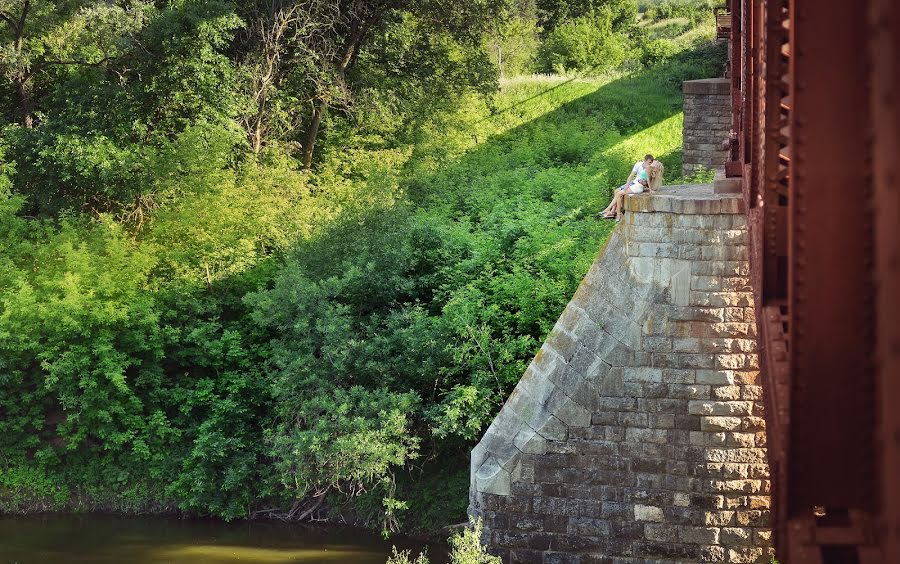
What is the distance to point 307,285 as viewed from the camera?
65.2 ft

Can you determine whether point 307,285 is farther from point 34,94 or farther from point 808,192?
point 808,192

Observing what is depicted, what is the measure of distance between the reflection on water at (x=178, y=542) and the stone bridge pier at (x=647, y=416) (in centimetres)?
547

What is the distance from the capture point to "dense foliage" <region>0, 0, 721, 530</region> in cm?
1856

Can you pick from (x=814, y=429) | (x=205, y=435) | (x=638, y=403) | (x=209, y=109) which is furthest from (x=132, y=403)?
(x=814, y=429)

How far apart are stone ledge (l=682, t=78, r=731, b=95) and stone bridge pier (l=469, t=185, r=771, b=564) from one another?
1262 centimetres

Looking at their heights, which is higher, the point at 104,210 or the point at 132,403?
the point at 104,210

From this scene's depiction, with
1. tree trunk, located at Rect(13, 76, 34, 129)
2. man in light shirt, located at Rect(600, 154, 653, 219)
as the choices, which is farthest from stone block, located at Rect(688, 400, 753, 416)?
tree trunk, located at Rect(13, 76, 34, 129)

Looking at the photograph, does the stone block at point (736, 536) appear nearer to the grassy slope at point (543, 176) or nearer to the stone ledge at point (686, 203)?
the stone ledge at point (686, 203)

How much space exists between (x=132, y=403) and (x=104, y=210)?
19.3 ft

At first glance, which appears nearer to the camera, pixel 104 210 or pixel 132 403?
pixel 132 403

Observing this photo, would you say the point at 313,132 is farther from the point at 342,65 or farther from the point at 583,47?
the point at 583,47

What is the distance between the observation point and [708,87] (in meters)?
24.7

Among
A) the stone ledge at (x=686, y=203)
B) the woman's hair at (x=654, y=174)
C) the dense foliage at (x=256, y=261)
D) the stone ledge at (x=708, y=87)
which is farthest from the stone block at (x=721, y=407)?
the stone ledge at (x=708, y=87)

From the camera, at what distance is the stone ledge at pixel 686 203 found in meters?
11.6
